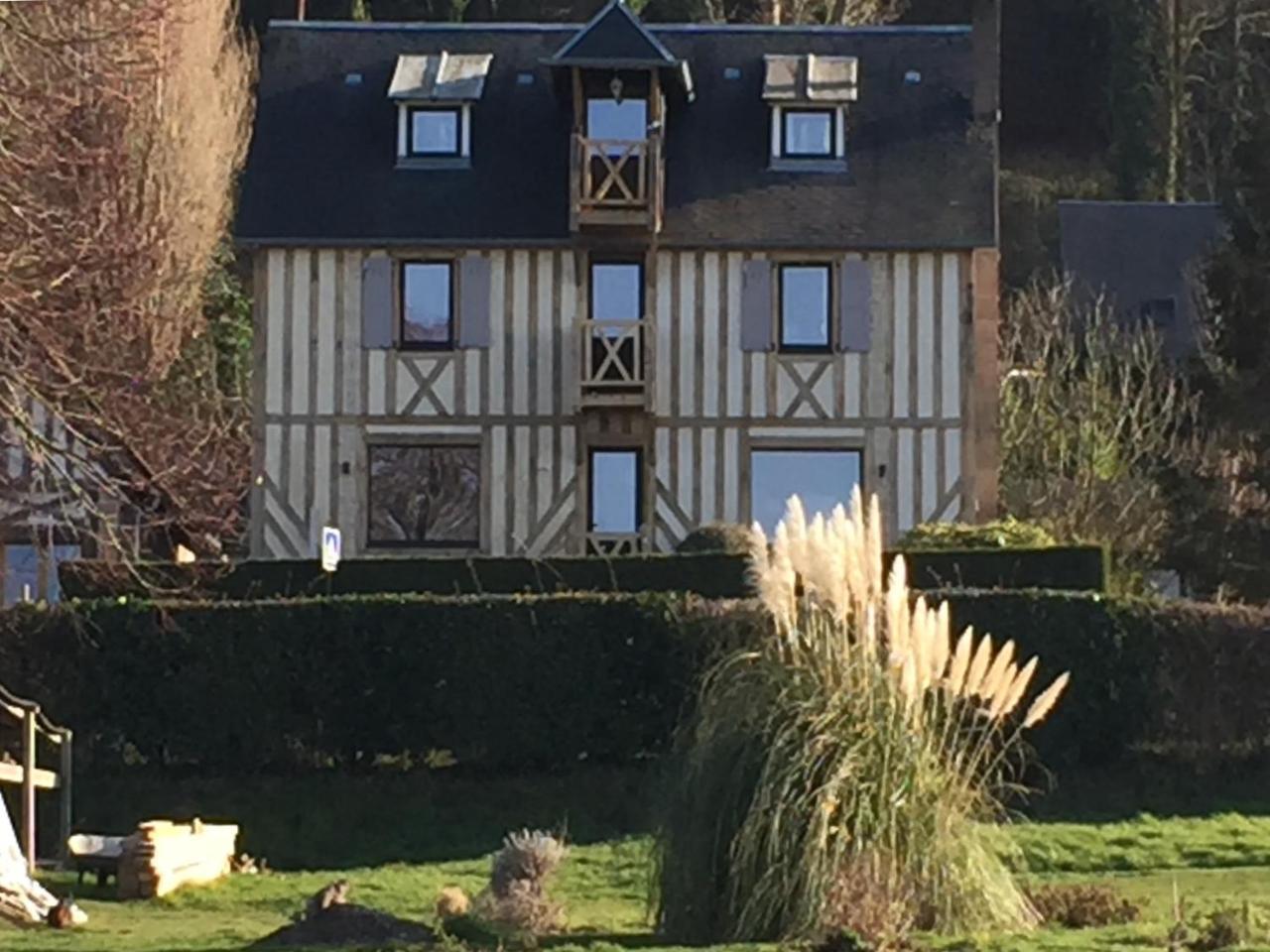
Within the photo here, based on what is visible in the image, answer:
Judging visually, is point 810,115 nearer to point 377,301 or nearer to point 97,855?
point 377,301

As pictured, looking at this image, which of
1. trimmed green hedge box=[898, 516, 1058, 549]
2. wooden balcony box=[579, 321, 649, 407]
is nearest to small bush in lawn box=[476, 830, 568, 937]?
trimmed green hedge box=[898, 516, 1058, 549]

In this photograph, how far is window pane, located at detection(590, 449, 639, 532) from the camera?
30.0m

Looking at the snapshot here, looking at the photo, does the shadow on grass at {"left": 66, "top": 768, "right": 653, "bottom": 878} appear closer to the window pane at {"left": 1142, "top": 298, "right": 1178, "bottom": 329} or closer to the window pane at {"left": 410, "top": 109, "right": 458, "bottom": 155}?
the window pane at {"left": 410, "top": 109, "right": 458, "bottom": 155}

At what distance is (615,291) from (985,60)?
198 inches

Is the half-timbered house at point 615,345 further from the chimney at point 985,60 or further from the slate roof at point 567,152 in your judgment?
the chimney at point 985,60

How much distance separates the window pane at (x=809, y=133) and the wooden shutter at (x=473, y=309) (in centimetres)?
363

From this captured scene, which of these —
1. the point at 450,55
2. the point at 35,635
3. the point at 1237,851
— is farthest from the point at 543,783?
the point at 450,55

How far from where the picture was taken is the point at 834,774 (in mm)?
12438

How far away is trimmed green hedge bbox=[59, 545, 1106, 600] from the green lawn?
4.11m

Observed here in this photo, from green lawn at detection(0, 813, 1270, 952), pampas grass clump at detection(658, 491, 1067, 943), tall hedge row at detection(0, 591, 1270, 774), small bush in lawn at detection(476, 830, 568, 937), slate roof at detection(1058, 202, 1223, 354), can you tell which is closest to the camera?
pampas grass clump at detection(658, 491, 1067, 943)

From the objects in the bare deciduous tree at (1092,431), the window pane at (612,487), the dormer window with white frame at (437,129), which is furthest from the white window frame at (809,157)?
the bare deciduous tree at (1092,431)

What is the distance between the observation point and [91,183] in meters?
17.0

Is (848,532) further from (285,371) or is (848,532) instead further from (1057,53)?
(1057,53)

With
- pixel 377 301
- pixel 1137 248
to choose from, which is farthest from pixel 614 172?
pixel 1137 248
